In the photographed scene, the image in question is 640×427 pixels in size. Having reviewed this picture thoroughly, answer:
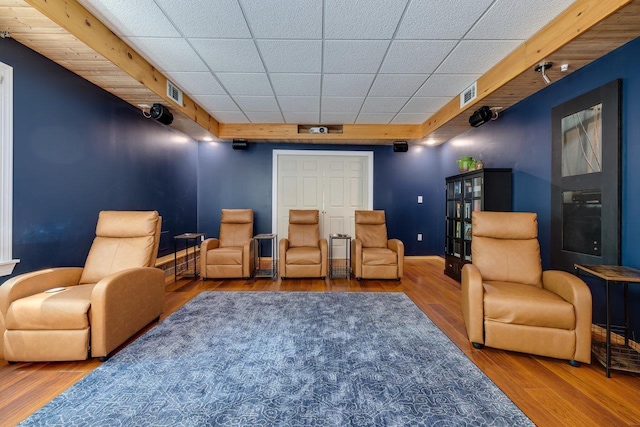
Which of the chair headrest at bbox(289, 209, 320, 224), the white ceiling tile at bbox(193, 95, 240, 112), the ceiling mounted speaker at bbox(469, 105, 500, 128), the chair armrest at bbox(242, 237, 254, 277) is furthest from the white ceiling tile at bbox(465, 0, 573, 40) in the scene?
the chair armrest at bbox(242, 237, 254, 277)

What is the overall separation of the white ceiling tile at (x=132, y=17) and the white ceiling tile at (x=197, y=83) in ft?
2.24

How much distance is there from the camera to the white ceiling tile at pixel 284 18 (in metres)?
1.88

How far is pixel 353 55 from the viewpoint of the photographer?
2.50 meters

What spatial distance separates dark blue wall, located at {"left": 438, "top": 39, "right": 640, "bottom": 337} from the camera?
199 centimetres

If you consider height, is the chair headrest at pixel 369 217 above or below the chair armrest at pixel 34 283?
above

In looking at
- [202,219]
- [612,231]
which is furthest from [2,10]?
[612,231]

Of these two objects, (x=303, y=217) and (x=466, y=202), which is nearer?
(x=466, y=202)

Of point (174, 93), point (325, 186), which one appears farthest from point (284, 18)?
point (325, 186)

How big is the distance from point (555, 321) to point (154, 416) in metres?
2.54

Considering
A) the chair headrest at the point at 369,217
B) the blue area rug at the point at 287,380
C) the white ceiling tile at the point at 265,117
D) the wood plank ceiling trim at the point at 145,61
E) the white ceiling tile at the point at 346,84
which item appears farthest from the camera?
the chair headrest at the point at 369,217

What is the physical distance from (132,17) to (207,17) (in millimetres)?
580

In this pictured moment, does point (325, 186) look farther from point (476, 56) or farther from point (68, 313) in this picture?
point (68, 313)

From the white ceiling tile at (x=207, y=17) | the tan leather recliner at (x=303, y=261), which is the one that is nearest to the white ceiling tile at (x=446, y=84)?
the white ceiling tile at (x=207, y=17)

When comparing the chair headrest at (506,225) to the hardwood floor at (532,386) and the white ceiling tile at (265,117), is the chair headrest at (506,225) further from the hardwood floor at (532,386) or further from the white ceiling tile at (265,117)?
the white ceiling tile at (265,117)
